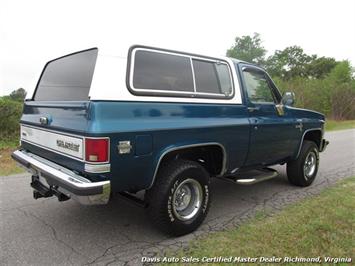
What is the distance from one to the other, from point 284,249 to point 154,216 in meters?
1.38

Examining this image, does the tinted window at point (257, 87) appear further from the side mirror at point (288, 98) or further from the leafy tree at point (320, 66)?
the leafy tree at point (320, 66)

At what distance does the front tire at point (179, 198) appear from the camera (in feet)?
11.3

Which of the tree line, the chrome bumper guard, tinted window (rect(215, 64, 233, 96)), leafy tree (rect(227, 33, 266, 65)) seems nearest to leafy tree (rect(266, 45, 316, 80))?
the tree line

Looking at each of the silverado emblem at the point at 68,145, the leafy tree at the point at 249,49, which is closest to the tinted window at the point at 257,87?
the silverado emblem at the point at 68,145

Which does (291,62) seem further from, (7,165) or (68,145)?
(68,145)

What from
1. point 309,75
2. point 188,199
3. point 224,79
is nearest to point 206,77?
point 224,79

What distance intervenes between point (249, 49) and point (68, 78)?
65.7 m

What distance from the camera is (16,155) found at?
166 inches

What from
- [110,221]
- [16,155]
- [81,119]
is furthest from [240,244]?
[16,155]

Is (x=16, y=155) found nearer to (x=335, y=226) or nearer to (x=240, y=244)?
(x=240, y=244)

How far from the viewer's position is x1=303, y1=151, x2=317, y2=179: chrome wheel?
5883mm

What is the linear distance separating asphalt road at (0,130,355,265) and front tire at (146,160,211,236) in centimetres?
18

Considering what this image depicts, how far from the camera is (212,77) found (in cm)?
416

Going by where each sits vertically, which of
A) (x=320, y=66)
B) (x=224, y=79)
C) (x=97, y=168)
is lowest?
(x=97, y=168)
